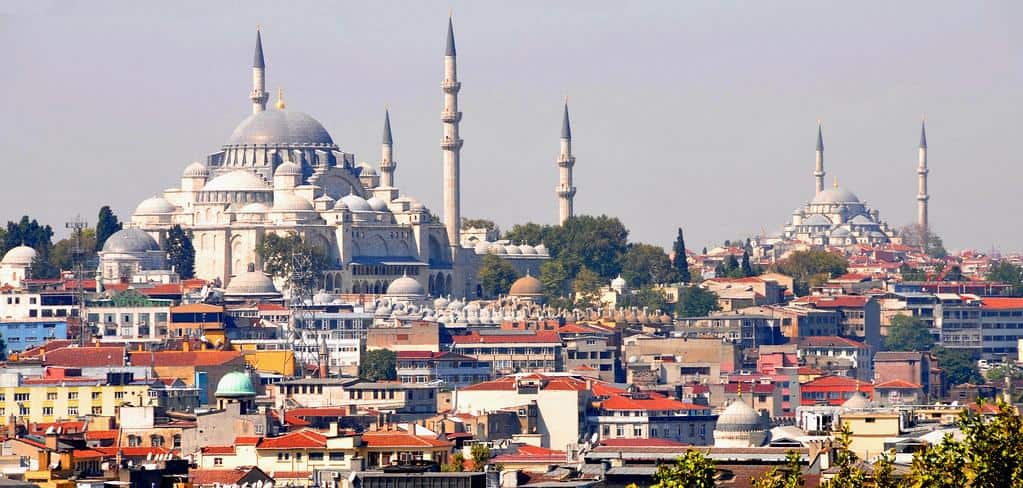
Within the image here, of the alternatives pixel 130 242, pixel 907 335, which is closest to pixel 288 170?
pixel 130 242

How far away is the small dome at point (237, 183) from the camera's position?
135 m

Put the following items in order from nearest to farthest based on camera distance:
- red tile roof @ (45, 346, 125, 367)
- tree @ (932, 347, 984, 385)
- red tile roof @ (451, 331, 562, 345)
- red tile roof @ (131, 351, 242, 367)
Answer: red tile roof @ (45, 346, 125, 367), red tile roof @ (131, 351, 242, 367), red tile roof @ (451, 331, 562, 345), tree @ (932, 347, 984, 385)

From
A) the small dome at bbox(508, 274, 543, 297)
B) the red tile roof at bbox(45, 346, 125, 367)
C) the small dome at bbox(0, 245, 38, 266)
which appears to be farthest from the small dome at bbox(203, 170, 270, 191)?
the red tile roof at bbox(45, 346, 125, 367)

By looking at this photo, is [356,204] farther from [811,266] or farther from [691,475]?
[691,475]

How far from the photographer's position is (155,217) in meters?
133

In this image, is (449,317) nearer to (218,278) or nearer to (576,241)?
(218,278)

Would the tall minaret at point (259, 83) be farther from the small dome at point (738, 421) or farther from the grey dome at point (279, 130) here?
the small dome at point (738, 421)

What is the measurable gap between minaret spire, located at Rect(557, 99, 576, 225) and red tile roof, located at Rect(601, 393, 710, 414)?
62.7 meters

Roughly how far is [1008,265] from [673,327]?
40.8m

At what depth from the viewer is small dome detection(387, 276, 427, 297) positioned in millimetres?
123500

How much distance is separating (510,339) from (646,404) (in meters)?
24.1

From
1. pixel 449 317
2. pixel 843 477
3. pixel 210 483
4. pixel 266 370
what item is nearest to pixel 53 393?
pixel 266 370

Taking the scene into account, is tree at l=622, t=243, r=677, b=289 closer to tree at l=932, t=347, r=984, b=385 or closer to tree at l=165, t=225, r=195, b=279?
tree at l=165, t=225, r=195, b=279

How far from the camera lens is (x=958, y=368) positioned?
365 feet
